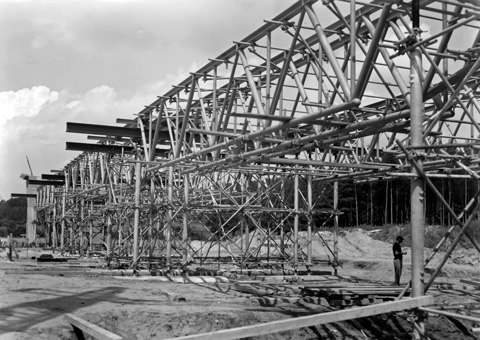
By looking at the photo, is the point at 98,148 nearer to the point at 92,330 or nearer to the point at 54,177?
the point at 92,330

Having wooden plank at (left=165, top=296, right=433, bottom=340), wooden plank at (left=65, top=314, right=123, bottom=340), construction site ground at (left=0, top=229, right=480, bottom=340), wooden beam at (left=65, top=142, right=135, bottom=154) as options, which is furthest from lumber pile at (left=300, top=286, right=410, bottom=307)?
wooden beam at (left=65, top=142, right=135, bottom=154)

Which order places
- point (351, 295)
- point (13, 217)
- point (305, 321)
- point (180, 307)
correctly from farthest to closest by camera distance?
point (13, 217)
point (351, 295)
point (180, 307)
point (305, 321)

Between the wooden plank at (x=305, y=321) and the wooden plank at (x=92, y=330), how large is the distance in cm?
155

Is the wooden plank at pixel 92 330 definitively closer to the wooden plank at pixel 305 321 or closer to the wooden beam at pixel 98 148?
the wooden plank at pixel 305 321

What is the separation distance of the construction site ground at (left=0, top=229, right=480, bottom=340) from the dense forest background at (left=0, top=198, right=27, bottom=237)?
8264 centimetres

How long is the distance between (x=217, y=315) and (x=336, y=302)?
3.48 metres

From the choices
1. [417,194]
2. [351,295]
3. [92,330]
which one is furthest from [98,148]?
[417,194]

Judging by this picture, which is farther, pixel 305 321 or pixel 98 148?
pixel 98 148

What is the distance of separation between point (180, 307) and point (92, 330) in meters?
4.70

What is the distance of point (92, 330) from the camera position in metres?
9.61

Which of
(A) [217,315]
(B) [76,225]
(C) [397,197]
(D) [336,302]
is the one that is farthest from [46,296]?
(C) [397,197]

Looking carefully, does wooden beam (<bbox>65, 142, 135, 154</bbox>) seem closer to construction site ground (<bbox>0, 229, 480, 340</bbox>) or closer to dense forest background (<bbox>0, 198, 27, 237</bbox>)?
construction site ground (<bbox>0, 229, 480, 340</bbox>)

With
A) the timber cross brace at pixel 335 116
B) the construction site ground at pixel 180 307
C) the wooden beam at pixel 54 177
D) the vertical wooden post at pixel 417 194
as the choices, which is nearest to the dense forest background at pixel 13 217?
the wooden beam at pixel 54 177

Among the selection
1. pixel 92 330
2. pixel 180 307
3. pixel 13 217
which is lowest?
pixel 13 217
